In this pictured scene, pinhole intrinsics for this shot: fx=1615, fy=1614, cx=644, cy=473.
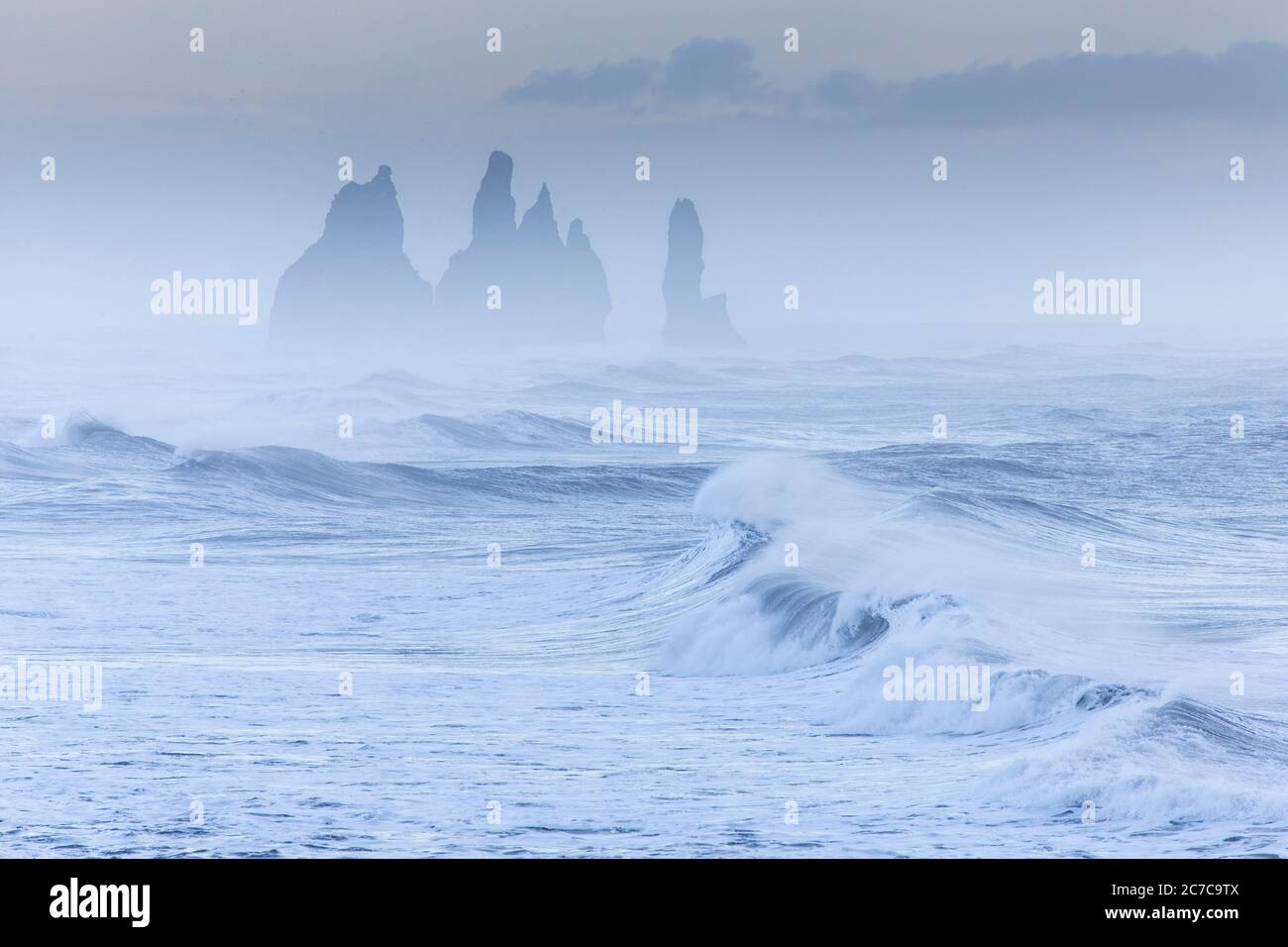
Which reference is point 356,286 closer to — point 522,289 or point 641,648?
point 522,289

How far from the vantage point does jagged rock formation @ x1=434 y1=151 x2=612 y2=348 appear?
10200 cm

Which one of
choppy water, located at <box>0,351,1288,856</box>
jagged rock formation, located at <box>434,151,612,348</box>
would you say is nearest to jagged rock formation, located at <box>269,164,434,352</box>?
jagged rock formation, located at <box>434,151,612,348</box>

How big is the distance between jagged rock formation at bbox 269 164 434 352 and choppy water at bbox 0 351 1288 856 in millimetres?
A: 59653

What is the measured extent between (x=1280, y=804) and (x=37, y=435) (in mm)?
38465

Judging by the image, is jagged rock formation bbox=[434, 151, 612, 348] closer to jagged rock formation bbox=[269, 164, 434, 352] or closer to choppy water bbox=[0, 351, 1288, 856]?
jagged rock formation bbox=[269, 164, 434, 352]

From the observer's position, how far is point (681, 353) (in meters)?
93.2

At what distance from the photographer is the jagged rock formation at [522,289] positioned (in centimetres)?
10200

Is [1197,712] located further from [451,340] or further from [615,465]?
[451,340]

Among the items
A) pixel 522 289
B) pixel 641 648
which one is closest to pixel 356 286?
pixel 522 289

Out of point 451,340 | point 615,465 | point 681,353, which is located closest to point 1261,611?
point 615,465

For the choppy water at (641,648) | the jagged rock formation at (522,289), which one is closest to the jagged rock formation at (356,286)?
the jagged rock formation at (522,289)

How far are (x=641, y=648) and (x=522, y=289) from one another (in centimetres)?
8568

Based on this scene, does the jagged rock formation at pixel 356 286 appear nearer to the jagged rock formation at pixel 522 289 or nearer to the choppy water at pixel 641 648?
the jagged rock formation at pixel 522 289

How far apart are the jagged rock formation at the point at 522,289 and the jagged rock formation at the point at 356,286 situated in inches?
105
